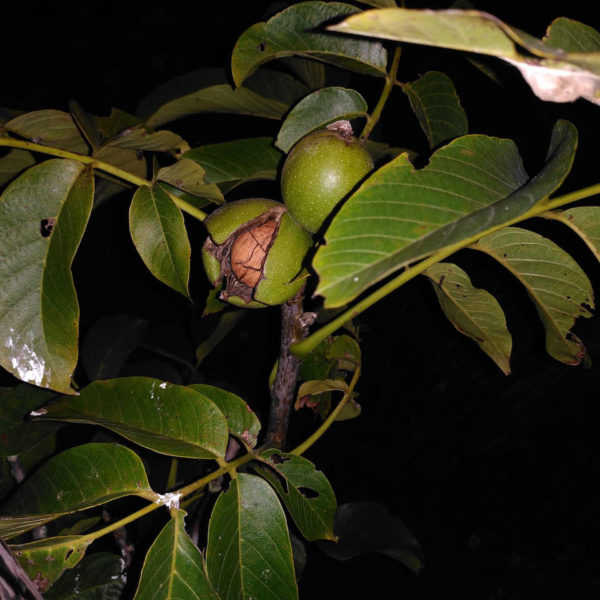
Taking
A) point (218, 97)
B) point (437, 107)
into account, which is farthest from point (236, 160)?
point (437, 107)

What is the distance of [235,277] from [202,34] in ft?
9.11

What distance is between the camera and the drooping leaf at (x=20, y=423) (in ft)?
3.31

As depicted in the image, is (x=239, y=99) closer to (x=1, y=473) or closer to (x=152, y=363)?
(x=152, y=363)

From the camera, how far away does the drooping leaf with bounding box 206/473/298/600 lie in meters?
0.70

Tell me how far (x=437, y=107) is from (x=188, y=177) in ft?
1.36

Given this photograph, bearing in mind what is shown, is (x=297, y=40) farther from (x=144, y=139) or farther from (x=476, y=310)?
(x=476, y=310)

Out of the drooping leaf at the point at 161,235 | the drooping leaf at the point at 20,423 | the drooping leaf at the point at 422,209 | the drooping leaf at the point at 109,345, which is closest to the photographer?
the drooping leaf at the point at 422,209

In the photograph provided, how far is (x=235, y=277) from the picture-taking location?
816mm

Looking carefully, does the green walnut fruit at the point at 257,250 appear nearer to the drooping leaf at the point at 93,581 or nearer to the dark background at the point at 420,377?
the drooping leaf at the point at 93,581

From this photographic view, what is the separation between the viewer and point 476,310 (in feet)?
2.79

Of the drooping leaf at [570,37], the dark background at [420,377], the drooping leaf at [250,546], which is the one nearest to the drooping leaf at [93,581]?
the drooping leaf at [250,546]

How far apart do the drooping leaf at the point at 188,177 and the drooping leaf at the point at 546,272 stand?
42 centimetres

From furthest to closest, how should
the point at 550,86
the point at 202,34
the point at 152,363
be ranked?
the point at 202,34 → the point at 152,363 → the point at 550,86

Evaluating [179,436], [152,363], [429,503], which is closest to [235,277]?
[179,436]
